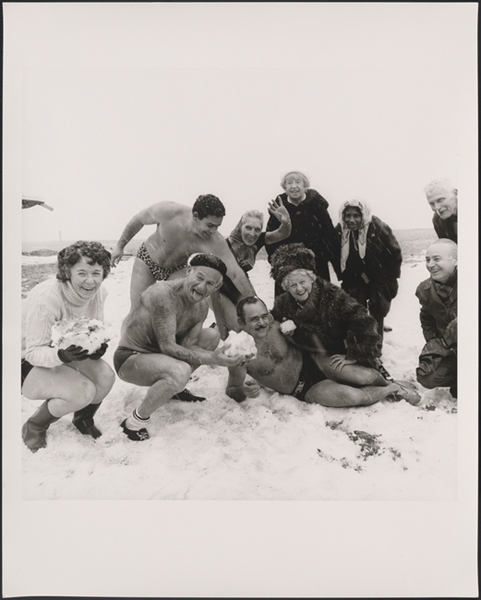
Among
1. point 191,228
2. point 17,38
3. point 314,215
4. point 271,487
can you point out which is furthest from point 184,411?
point 17,38

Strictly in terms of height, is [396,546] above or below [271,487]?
below

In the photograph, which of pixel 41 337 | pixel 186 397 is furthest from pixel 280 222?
pixel 41 337

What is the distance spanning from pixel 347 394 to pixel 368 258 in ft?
2.58

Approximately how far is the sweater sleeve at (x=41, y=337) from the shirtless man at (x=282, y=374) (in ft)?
Result: 3.34

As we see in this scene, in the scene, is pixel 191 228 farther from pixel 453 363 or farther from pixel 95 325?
pixel 453 363

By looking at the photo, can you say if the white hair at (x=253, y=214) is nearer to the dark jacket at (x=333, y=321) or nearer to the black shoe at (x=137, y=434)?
the dark jacket at (x=333, y=321)

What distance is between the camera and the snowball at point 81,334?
2.48 meters

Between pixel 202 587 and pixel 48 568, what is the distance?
2.84 ft

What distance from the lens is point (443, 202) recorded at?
8.32 feet

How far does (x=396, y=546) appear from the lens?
8.08 feet

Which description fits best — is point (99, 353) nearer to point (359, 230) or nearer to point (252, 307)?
point (252, 307)

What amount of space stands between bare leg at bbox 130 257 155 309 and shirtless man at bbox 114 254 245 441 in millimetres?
33

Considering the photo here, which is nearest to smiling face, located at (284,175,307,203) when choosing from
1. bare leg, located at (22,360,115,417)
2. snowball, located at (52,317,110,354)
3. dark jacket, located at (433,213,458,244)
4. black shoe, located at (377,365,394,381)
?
dark jacket, located at (433,213,458,244)

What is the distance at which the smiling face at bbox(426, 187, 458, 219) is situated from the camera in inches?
99.7
